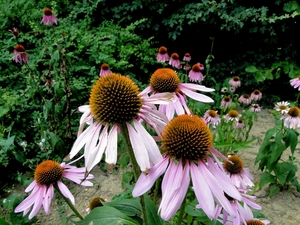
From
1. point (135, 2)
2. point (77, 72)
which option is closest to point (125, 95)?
point (77, 72)

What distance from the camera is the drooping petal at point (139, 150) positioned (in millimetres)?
589

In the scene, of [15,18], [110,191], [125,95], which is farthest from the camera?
[15,18]

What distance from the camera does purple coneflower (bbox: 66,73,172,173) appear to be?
62 cm

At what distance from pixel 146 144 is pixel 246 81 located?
10.0 ft

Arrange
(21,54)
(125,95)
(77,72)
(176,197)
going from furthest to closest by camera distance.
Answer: (77,72) < (21,54) < (125,95) < (176,197)

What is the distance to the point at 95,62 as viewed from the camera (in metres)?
2.88

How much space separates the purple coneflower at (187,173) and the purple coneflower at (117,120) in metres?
0.03

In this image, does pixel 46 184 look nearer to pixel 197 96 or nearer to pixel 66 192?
pixel 66 192

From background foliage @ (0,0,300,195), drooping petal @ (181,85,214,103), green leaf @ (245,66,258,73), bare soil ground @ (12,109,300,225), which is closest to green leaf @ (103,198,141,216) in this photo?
drooping petal @ (181,85,214,103)

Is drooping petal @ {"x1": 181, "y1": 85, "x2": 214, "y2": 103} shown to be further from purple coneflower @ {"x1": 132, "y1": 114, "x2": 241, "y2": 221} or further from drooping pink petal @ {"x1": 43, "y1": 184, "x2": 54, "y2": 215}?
drooping pink petal @ {"x1": 43, "y1": 184, "x2": 54, "y2": 215}

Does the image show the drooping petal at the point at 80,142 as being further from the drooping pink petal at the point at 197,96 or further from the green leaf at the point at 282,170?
the green leaf at the point at 282,170

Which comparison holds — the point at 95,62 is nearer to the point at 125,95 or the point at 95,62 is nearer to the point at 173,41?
the point at 173,41

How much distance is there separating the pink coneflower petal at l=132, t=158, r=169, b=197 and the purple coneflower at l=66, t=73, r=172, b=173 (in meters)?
0.02

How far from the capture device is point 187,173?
0.63 metres
